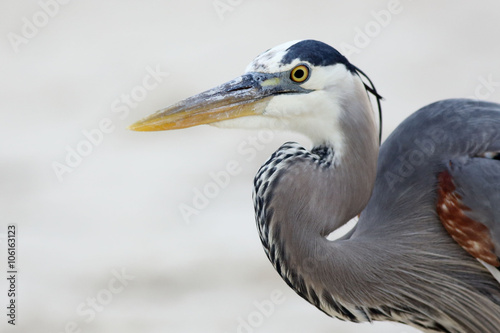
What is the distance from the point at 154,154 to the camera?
510 cm

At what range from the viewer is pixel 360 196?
2.00 meters

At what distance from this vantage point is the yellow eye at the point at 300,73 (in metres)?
1.96

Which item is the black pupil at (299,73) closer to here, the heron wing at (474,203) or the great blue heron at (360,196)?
the great blue heron at (360,196)

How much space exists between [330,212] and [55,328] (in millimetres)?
2155

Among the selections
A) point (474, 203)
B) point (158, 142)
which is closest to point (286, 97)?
point (474, 203)

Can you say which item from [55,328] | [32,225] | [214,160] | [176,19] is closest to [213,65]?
[176,19]

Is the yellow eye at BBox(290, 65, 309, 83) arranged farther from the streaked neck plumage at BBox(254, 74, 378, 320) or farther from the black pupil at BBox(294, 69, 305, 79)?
the streaked neck plumage at BBox(254, 74, 378, 320)

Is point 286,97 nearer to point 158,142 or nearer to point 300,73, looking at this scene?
point 300,73

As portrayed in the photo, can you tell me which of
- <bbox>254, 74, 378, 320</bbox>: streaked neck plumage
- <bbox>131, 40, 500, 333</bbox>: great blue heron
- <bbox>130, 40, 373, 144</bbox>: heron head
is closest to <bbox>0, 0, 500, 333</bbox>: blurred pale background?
<bbox>131, 40, 500, 333</bbox>: great blue heron

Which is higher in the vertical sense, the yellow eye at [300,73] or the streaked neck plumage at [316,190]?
the yellow eye at [300,73]

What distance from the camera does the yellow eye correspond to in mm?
1965

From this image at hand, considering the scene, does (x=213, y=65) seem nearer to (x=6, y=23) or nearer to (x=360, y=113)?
(x=6, y=23)

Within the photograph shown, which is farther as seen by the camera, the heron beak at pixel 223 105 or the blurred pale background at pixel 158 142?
the blurred pale background at pixel 158 142

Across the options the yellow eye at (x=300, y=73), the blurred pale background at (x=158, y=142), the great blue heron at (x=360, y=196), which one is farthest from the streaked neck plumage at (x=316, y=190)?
the blurred pale background at (x=158, y=142)
